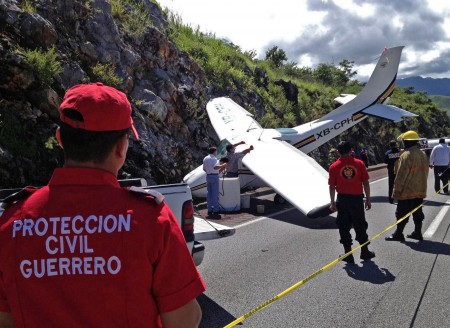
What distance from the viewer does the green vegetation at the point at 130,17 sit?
52.1 ft

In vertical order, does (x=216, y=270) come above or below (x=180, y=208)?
below

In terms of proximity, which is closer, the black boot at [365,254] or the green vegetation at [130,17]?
the black boot at [365,254]

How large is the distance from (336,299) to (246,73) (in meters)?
22.1

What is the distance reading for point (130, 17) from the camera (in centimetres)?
1627

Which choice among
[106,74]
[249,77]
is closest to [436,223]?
[106,74]

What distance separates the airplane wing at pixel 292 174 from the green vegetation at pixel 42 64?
225 inches

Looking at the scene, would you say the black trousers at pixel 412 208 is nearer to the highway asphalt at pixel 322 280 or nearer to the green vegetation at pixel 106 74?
the highway asphalt at pixel 322 280

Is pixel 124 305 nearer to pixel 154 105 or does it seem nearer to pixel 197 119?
pixel 154 105

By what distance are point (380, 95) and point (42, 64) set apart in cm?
1280

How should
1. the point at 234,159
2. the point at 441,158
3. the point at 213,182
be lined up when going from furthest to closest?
the point at 441,158, the point at 234,159, the point at 213,182

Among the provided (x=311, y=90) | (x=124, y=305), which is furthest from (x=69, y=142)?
(x=311, y=90)

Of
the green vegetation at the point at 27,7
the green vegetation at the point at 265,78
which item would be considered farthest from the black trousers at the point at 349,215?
the green vegetation at the point at 265,78

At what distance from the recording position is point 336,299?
4.97m

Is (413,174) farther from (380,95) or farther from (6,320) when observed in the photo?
(380,95)
